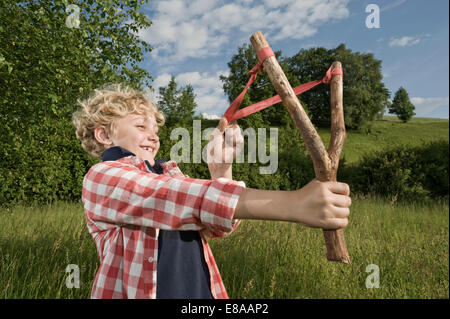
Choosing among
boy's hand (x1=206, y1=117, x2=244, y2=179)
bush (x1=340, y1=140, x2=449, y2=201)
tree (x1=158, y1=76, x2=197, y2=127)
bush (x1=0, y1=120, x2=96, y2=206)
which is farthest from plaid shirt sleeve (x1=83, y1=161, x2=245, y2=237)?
tree (x1=158, y1=76, x2=197, y2=127)

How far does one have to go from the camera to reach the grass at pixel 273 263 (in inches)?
95.8

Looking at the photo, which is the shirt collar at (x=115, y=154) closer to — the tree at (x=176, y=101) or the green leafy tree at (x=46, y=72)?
the green leafy tree at (x=46, y=72)

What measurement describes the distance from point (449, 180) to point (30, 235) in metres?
10.5

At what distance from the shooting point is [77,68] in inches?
207

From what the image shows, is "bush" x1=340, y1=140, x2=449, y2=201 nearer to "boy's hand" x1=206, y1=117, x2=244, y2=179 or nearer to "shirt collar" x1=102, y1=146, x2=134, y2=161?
"boy's hand" x1=206, y1=117, x2=244, y2=179

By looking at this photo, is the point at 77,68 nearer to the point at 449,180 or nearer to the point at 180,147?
the point at 180,147

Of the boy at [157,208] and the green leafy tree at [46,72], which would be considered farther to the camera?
the green leafy tree at [46,72]

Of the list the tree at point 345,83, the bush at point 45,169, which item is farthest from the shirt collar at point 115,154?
the tree at point 345,83

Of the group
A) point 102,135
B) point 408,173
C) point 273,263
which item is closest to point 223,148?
point 102,135

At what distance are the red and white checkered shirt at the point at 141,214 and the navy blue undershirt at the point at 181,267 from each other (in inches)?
1.6

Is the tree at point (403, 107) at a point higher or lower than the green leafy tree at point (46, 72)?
higher

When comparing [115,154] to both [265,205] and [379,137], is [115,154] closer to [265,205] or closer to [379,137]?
[265,205]

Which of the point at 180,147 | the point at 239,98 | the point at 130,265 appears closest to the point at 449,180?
the point at 180,147

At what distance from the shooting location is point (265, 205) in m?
0.90
